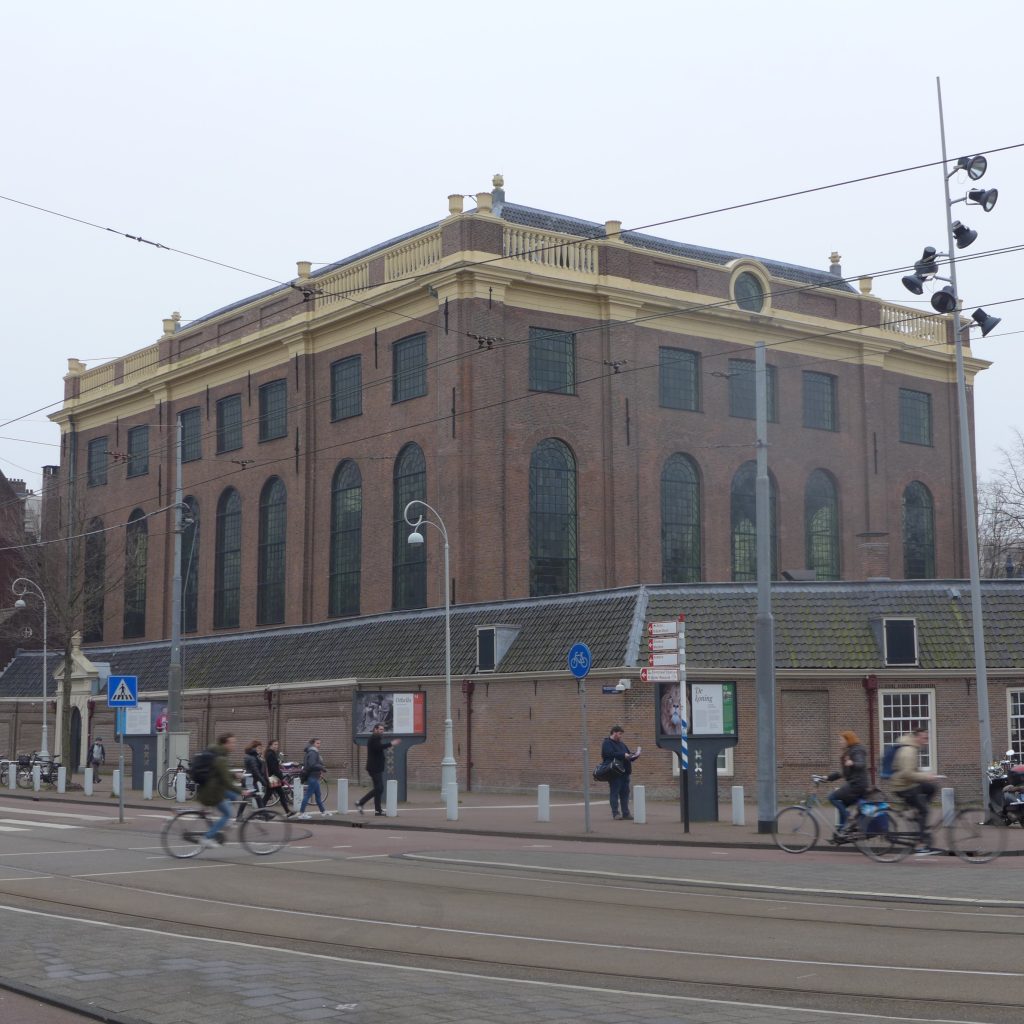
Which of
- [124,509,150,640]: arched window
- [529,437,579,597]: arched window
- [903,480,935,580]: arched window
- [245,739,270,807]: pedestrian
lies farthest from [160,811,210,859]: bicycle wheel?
[124,509,150,640]: arched window

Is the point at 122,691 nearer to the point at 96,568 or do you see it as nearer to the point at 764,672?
the point at 764,672

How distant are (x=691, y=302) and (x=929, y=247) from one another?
2477 cm

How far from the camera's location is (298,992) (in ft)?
28.7

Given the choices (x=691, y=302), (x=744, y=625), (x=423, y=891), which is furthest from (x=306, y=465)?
(x=423, y=891)

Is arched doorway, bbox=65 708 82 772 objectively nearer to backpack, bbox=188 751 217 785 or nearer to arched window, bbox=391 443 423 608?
arched window, bbox=391 443 423 608

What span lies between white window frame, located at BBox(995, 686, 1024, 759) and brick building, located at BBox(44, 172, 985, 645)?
764 centimetres

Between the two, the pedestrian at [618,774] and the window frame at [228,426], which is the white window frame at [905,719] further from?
the window frame at [228,426]

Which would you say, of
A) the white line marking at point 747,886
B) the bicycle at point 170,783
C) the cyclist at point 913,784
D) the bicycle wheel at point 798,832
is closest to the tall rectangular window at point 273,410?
A: the bicycle at point 170,783

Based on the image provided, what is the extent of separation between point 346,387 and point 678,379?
11.6 m

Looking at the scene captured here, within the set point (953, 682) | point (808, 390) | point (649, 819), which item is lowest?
point (649, 819)

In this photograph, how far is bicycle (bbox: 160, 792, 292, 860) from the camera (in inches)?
742

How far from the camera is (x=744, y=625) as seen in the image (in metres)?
33.0

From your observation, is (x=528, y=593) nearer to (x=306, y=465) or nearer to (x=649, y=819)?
(x=306, y=465)

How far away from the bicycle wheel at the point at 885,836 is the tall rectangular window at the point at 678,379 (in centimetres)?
3053
